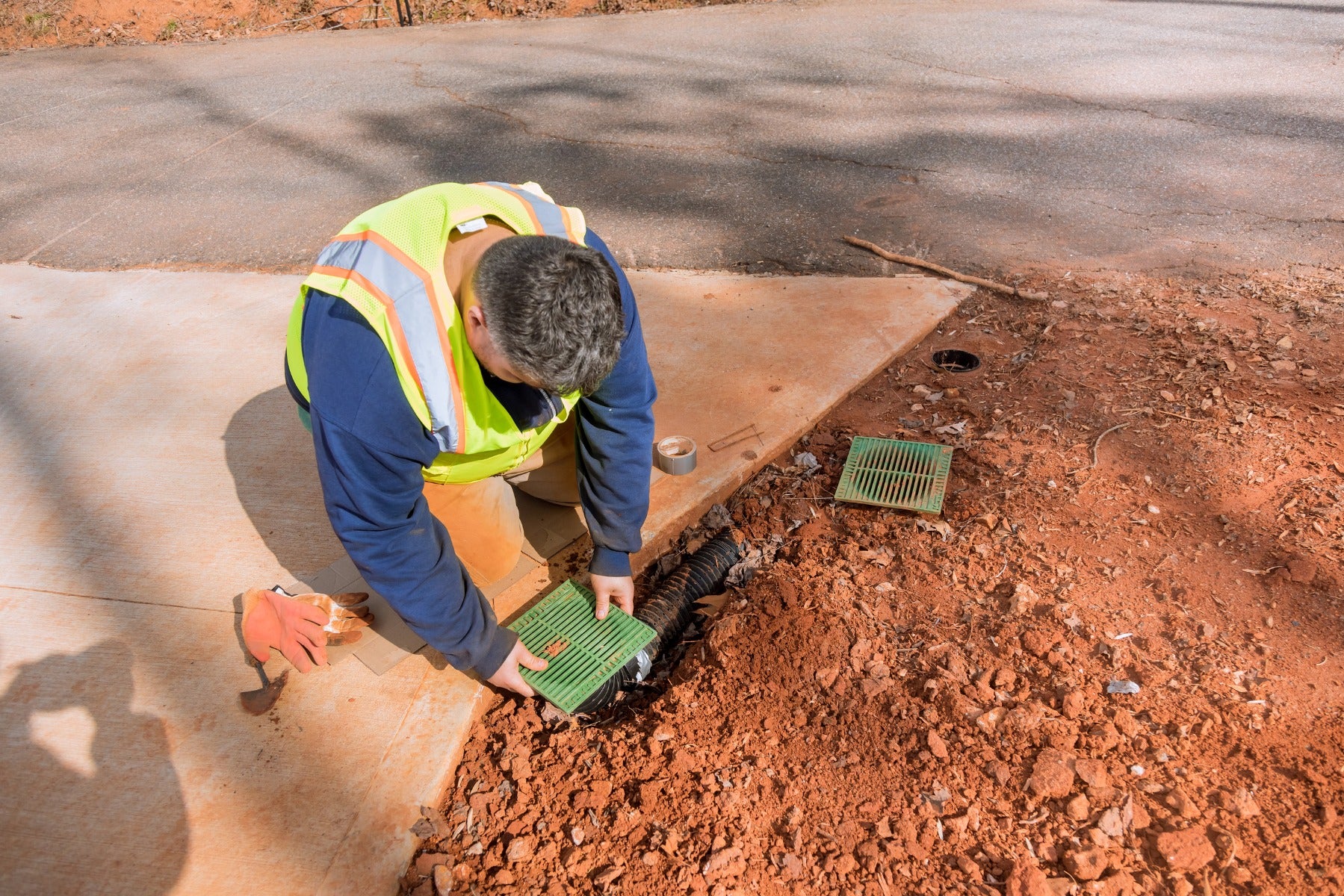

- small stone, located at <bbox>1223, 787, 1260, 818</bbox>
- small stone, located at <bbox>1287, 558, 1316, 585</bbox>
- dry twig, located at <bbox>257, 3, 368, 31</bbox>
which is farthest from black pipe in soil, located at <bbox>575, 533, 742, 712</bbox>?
dry twig, located at <bbox>257, 3, 368, 31</bbox>

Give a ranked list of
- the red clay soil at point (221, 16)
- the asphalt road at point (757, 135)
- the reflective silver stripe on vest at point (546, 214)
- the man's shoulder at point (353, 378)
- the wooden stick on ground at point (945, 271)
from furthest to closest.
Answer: the red clay soil at point (221, 16), the asphalt road at point (757, 135), the wooden stick on ground at point (945, 271), the reflective silver stripe on vest at point (546, 214), the man's shoulder at point (353, 378)

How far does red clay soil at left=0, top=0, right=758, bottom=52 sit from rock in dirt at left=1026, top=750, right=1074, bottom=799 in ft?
29.8

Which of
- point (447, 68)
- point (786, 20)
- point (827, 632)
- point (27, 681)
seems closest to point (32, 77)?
point (447, 68)

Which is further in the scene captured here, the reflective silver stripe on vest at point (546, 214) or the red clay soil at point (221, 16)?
the red clay soil at point (221, 16)

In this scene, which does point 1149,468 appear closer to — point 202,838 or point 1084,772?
point 1084,772

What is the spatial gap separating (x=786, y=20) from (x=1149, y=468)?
7131 millimetres

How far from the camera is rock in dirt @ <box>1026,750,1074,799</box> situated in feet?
5.97

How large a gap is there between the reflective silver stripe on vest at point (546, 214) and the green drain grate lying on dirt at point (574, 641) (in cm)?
109

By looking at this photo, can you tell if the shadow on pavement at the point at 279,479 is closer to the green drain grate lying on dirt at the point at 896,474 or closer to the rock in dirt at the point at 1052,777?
the green drain grate lying on dirt at the point at 896,474

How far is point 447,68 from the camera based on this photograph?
7.46 m

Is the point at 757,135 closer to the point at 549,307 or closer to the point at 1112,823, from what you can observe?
the point at 549,307

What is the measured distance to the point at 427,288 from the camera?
5.31ft

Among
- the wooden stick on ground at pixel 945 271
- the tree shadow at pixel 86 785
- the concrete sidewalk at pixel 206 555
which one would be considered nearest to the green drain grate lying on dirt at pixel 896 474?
the concrete sidewalk at pixel 206 555

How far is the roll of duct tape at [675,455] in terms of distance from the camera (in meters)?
2.74
